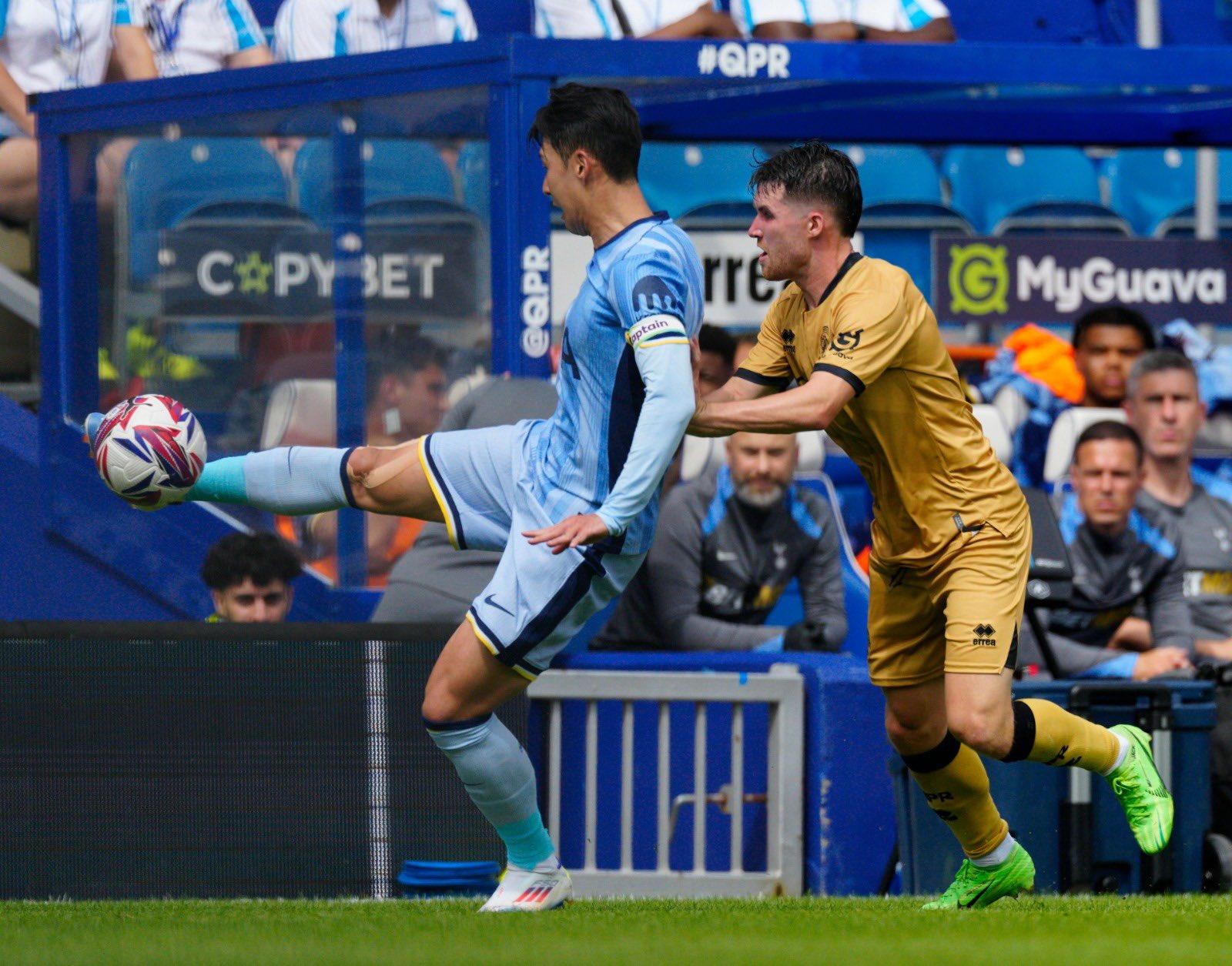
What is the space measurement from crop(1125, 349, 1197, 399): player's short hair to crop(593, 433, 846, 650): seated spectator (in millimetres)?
1554

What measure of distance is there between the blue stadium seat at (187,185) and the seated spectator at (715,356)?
1.81 m

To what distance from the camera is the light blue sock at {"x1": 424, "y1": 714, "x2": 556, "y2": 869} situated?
5.18 m

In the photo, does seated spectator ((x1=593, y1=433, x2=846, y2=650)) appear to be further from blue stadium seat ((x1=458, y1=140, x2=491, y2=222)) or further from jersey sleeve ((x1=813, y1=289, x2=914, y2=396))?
jersey sleeve ((x1=813, y1=289, x2=914, y2=396))

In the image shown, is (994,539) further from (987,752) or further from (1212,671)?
(1212,671)

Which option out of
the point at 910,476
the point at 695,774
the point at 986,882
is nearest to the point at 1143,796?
the point at 986,882

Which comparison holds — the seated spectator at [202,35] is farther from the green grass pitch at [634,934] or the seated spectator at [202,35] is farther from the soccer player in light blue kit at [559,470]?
the green grass pitch at [634,934]

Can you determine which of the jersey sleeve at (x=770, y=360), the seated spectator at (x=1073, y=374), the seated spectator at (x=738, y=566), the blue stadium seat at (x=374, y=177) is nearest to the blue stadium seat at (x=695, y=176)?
the seated spectator at (x=1073, y=374)

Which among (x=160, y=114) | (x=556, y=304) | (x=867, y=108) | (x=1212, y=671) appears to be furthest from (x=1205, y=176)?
(x=160, y=114)

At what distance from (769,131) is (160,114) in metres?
3.05

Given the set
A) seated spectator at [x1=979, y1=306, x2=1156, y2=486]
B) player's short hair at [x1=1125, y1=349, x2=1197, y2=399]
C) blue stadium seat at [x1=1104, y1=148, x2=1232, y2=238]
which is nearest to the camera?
player's short hair at [x1=1125, y1=349, x2=1197, y2=399]

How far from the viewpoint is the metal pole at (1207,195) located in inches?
423

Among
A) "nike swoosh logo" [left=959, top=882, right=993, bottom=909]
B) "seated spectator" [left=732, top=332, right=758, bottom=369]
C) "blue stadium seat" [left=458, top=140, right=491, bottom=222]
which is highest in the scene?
"blue stadium seat" [left=458, top=140, right=491, bottom=222]

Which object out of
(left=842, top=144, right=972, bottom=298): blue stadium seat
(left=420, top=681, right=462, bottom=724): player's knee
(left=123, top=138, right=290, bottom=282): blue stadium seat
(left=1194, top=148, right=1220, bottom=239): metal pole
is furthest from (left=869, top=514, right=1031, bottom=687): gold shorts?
(left=1194, top=148, right=1220, bottom=239): metal pole

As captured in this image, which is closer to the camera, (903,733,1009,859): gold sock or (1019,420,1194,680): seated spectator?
(903,733,1009,859): gold sock
